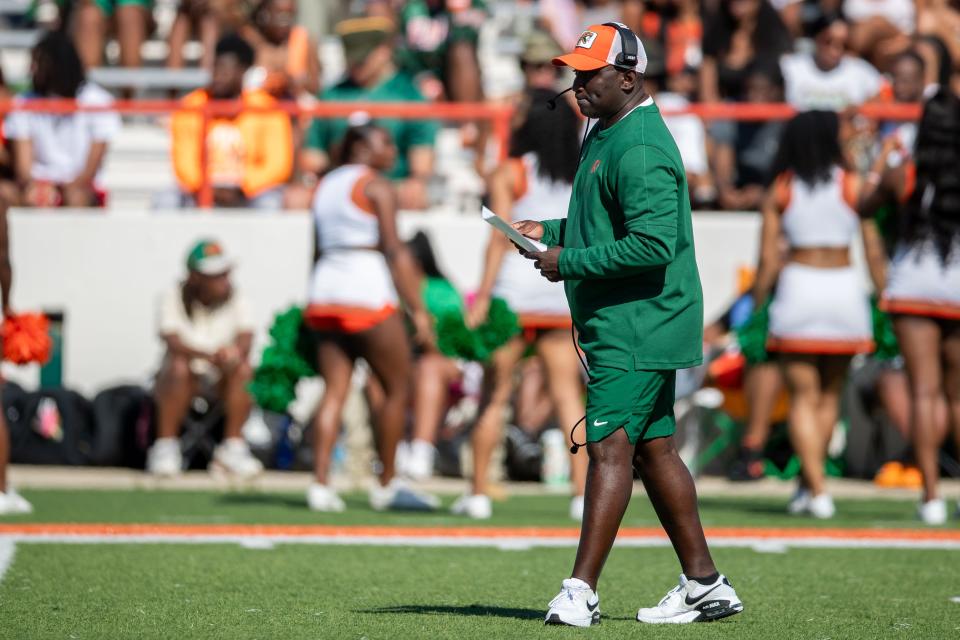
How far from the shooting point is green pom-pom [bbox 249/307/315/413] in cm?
1094

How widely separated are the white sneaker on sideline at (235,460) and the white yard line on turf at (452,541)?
3.42 meters

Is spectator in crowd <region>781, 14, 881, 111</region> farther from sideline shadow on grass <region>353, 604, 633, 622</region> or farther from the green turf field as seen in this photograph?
sideline shadow on grass <region>353, 604, 633, 622</region>

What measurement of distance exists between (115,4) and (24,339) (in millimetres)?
7653

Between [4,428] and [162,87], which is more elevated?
[162,87]

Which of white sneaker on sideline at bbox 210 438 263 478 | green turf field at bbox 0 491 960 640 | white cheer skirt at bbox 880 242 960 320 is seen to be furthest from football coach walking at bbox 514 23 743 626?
white sneaker on sideline at bbox 210 438 263 478

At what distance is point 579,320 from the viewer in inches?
229

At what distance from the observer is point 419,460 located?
10.9m

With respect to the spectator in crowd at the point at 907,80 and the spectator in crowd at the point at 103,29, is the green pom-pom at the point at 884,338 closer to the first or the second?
the spectator in crowd at the point at 907,80

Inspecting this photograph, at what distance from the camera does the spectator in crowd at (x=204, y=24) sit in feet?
54.1

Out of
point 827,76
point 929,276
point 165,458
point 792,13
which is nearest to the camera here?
point 929,276

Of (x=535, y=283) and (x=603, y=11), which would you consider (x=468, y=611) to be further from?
(x=603, y=11)

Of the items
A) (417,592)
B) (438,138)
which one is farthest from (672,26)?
(417,592)

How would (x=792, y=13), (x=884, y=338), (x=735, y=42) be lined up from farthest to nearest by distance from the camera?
(x=792, y=13) → (x=735, y=42) → (x=884, y=338)

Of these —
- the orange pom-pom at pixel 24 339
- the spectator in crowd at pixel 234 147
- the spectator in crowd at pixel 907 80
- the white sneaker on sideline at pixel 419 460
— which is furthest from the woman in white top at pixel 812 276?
the spectator in crowd at pixel 234 147
